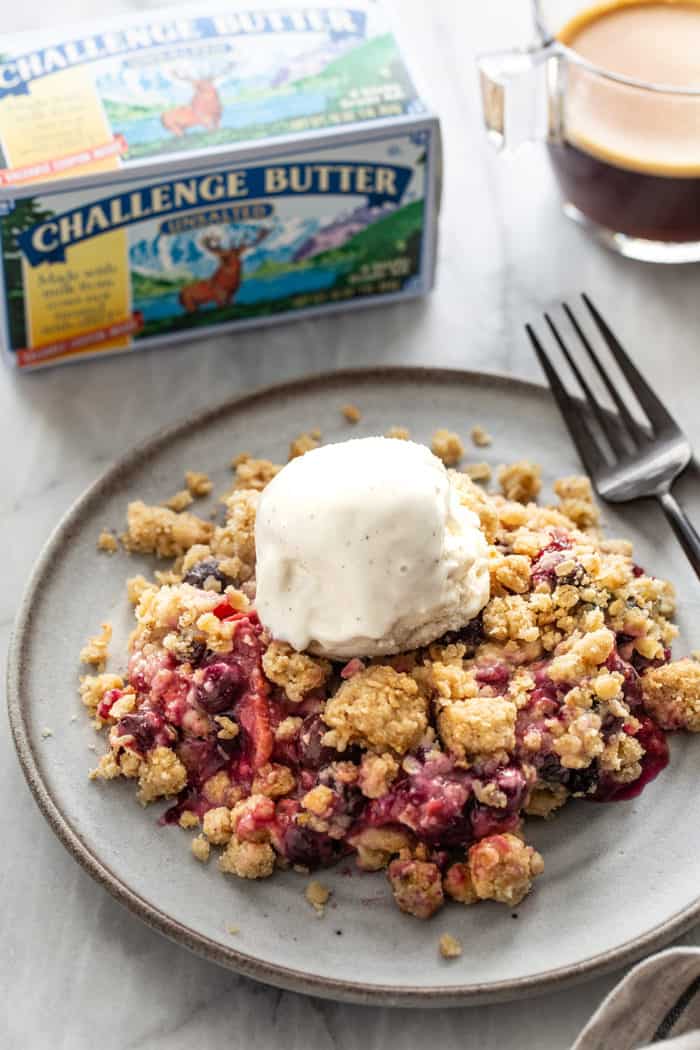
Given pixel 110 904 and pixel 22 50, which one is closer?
pixel 110 904

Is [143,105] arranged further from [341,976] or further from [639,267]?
[341,976]

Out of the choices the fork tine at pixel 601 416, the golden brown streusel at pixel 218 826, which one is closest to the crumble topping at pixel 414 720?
the golden brown streusel at pixel 218 826

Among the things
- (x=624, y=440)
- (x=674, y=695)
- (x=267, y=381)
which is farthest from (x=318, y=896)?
(x=267, y=381)

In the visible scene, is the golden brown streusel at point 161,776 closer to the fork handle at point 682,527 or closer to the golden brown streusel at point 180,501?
the golden brown streusel at point 180,501

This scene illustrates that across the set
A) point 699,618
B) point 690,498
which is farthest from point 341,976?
point 690,498

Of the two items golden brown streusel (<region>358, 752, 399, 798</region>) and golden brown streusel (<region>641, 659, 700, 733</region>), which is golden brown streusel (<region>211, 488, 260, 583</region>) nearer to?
golden brown streusel (<region>358, 752, 399, 798</region>)

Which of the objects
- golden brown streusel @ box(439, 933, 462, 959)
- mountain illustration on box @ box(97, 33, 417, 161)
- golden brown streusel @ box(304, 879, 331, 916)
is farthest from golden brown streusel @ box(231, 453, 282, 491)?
golden brown streusel @ box(439, 933, 462, 959)

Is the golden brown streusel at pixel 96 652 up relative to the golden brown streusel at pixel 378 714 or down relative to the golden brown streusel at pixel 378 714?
down
